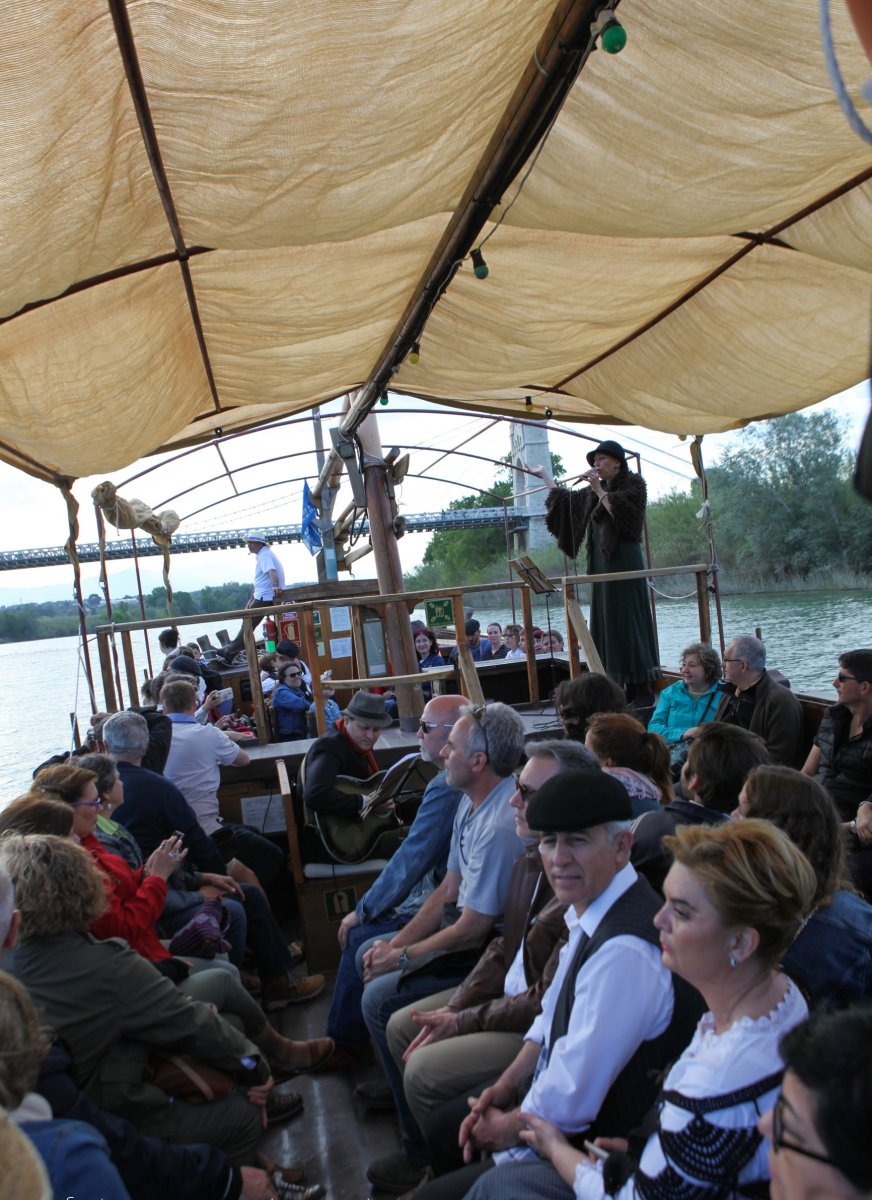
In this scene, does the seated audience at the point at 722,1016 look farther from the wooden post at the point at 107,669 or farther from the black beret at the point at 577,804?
the wooden post at the point at 107,669

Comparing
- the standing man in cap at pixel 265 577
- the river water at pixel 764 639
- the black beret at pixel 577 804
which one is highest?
the standing man in cap at pixel 265 577

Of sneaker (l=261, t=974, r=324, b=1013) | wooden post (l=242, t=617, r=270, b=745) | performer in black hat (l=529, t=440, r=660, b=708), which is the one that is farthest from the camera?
wooden post (l=242, t=617, r=270, b=745)

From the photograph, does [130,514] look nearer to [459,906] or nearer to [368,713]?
[368,713]

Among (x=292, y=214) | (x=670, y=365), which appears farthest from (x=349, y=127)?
(x=670, y=365)

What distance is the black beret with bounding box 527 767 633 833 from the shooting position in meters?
2.03

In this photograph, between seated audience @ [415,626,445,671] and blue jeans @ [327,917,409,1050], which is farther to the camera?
seated audience @ [415,626,445,671]

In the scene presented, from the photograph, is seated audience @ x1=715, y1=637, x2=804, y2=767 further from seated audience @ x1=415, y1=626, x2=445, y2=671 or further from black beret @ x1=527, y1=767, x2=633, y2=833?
seated audience @ x1=415, y1=626, x2=445, y2=671

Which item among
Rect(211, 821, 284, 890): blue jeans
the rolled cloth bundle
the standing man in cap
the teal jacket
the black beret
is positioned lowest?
Rect(211, 821, 284, 890): blue jeans

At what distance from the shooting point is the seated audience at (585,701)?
3843 millimetres

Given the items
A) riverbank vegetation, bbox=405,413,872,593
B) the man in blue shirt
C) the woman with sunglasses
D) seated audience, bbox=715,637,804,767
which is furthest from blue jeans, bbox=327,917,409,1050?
riverbank vegetation, bbox=405,413,872,593

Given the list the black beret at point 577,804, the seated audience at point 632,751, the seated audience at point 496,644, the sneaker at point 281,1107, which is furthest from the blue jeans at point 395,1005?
the seated audience at point 496,644

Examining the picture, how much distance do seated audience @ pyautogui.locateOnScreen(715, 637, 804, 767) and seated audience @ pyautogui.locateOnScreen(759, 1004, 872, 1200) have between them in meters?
3.74

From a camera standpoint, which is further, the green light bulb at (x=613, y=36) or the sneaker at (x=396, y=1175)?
the sneaker at (x=396, y=1175)

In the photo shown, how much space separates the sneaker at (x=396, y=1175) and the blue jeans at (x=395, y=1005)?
0.03 m
